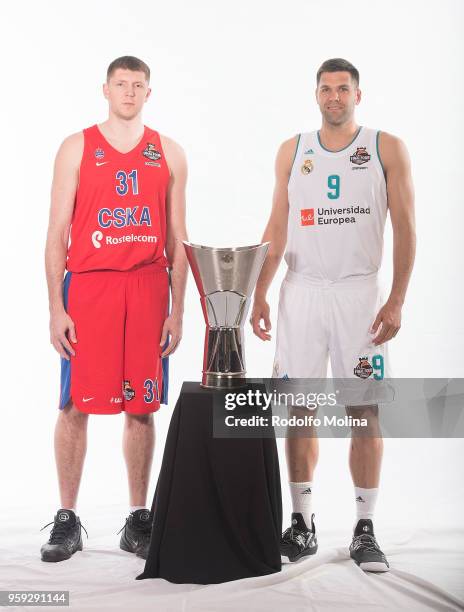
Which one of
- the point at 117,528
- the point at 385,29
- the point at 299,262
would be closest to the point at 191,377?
the point at 117,528

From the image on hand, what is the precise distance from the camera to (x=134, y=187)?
2770 millimetres

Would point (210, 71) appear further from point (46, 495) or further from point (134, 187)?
point (46, 495)

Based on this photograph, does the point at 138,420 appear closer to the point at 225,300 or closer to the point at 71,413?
the point at 71,413

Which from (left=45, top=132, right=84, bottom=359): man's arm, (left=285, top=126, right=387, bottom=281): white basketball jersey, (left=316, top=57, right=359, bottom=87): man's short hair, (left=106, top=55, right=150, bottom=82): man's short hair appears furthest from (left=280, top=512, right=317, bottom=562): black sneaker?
(left=106, top=55, right=150, bottom=82): man's short hair

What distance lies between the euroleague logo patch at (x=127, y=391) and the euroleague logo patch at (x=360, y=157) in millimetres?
1047

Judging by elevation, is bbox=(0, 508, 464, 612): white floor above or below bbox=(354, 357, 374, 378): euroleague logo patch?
below

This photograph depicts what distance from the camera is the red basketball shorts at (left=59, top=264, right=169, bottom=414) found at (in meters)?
2.76

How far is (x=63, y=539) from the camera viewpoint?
2777 millimetres

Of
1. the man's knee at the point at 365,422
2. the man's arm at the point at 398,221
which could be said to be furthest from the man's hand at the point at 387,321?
the man's knee at the point at 365,422

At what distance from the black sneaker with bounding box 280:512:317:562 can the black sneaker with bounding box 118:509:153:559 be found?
46 cm

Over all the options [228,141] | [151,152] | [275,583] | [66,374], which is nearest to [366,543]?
[275,583]

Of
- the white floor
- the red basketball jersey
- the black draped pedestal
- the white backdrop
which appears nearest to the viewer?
the white floor

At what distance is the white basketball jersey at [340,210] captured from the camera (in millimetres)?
2713

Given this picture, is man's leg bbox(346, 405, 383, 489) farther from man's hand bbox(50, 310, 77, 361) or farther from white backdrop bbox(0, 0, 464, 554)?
man's hand bbox(50, 310, 77, 361)
